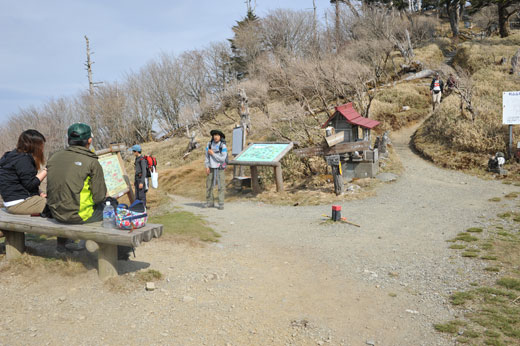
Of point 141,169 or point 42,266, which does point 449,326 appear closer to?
point 42,266

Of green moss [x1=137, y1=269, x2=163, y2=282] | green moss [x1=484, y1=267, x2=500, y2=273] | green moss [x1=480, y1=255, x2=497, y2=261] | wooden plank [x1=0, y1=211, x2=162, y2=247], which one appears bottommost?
green moss [x1=480, y1=255, x2=497, y2=261]

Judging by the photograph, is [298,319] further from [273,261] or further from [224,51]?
[224,51]

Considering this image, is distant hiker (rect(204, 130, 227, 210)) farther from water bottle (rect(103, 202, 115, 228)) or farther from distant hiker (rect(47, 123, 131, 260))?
water bottle (rect(103, 202, 115, 228))

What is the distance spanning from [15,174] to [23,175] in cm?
12

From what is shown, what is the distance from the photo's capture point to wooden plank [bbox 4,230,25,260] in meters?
4.88

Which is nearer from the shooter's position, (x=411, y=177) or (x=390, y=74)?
(x=411, y=177)

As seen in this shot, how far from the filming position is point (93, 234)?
13.4 ft

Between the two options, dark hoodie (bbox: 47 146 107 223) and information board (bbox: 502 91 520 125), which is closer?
dark hoodie (bbox: 47 146 107 223)

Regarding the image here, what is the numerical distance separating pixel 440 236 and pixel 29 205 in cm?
683

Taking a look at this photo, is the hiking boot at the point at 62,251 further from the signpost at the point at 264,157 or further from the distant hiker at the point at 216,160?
the signpost at the point at 264,157

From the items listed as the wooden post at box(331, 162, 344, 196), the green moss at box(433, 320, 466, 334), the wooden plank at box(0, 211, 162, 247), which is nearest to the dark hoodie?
the wooden plank at box(0, 211, 162, 247)

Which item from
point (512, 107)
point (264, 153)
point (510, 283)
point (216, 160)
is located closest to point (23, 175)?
point (216, 160)

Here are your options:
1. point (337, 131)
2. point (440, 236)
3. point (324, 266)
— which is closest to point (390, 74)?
point (337, 131)

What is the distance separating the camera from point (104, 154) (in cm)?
879
